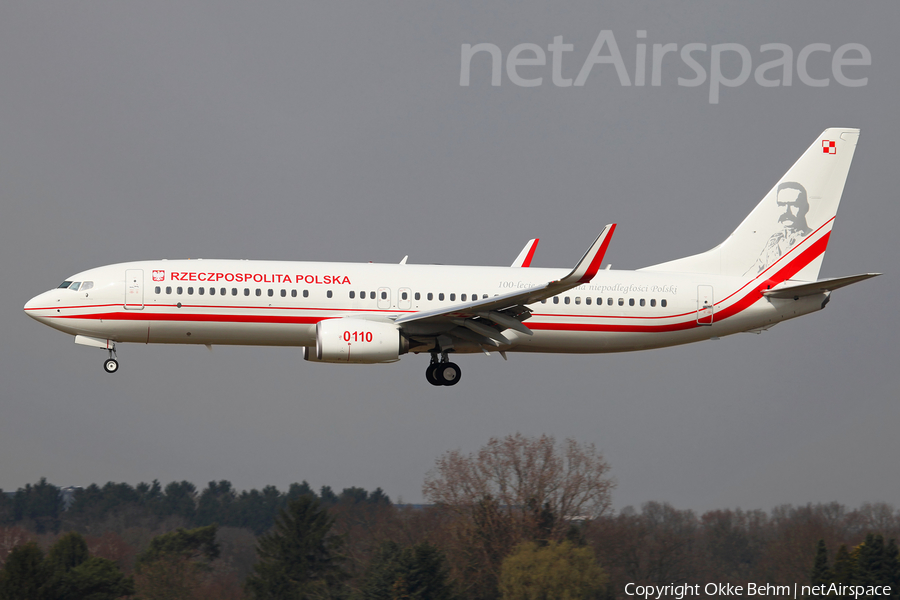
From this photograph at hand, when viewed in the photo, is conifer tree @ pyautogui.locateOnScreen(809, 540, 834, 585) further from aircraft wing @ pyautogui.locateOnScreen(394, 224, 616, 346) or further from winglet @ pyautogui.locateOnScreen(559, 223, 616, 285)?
winglet @ pyautogui.locateOnScreen(559, 223, 616, 285)

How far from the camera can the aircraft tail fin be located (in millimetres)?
40500

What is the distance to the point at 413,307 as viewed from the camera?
3578 cm

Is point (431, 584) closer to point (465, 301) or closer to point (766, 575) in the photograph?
point (766, 575)

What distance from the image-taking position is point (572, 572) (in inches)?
2694

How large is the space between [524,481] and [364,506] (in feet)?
167

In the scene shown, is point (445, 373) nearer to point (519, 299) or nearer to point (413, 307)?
point (413, 307)

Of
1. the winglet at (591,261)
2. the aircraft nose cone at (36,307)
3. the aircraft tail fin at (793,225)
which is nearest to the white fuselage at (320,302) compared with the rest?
the aircraft nose cone at (36,307)

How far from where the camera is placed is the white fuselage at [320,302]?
34812 mm

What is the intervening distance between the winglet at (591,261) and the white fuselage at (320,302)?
552 cm

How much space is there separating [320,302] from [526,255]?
9.31 meters

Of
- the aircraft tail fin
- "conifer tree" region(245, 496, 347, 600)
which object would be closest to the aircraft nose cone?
the aircraft tail fin

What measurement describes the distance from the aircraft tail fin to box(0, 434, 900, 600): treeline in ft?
110

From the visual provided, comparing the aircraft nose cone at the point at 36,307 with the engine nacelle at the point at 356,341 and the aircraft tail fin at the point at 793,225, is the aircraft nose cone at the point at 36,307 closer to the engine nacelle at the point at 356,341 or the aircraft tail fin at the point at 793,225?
the engine nacelle at the point at 356,341

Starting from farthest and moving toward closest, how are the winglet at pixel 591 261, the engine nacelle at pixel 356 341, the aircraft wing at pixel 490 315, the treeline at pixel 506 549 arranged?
the treeline at pixel 506 549 → the engine nacelle at pixel 356 341 → the aircraft wing at pixel 490 315 → the winglet at pixel 591 261
